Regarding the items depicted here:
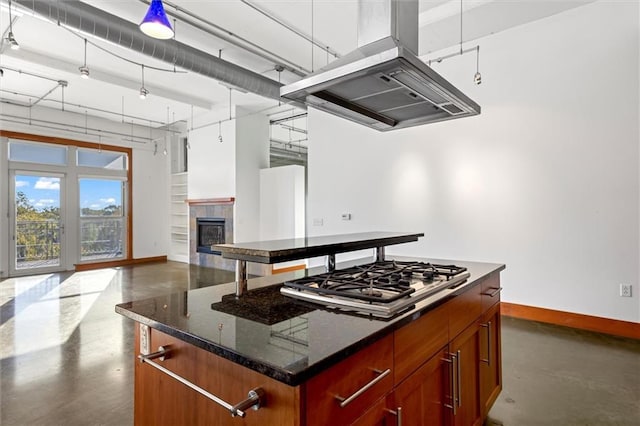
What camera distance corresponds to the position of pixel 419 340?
4.12 ft

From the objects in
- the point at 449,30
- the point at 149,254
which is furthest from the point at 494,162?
the point at 149,254

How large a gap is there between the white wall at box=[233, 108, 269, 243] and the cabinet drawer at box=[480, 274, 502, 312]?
5750 millimetres

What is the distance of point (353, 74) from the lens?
1543 mm

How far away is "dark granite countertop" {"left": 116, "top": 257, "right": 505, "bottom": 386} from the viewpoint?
0.85m

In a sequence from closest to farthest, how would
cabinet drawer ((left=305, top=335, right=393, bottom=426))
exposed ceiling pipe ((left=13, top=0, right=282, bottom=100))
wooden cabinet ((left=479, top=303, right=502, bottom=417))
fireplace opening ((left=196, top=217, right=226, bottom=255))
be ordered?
cabinet drawer ((left=305, top=335, right=393, bottom=426)), wooden cabinet ((left=479, top=303, right=502, bottom=417)), exposed ceiling pipe ((left=13, top=0, right=282, bottom=100)), fireplace opening ((left=196, top=217, right=226, bottom=255))

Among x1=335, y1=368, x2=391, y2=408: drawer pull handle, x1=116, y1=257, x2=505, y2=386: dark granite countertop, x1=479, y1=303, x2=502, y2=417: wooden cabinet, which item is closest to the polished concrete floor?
x1=479, y1=303, x2=502, y2=417: wooden cabinet

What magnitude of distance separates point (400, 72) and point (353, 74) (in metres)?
0.22

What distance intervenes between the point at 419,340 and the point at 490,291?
3.27 ft

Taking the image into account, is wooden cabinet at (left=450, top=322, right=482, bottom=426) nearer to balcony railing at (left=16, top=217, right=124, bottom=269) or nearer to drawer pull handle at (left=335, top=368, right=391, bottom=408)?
drawer pull handle at (left=335, top=368, right=391, bottom=408)

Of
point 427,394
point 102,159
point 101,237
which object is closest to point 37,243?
point 101,237

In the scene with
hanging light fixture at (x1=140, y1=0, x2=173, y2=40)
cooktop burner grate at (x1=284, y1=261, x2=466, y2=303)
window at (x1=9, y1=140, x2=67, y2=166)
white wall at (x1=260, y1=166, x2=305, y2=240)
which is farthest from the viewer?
window at (x1=9, y1=140, x2=67, y2=166)

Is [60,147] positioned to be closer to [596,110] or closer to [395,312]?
[395,312]

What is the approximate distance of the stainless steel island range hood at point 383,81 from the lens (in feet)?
4.97

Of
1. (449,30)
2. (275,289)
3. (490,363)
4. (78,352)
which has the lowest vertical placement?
(78,352)
